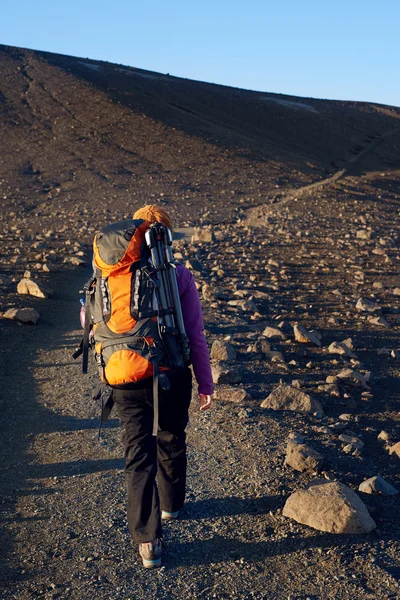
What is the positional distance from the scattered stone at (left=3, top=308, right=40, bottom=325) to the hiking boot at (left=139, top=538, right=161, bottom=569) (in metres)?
5.74

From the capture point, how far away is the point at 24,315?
913cm

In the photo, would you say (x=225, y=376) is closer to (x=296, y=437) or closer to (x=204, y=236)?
(x=296, y=437)

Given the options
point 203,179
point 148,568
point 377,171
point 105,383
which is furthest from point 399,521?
point 377,171

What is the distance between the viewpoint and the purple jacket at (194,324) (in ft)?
12.5

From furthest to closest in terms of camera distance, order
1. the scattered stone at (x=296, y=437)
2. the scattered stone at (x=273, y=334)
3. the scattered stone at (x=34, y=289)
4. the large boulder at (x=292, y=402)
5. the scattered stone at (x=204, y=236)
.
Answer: the scattered stone at (x=204, y=236), the scattered stone at (x=34, y=289), the scattered stone at (x=273, y=334), the large boulder at (x=292, y=402), the scattered stone at (x=296, y=437)

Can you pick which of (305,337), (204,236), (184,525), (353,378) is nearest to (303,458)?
(184,525)

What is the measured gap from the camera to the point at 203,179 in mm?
29312

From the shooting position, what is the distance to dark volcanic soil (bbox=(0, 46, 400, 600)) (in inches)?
149

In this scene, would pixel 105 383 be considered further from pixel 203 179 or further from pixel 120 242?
pixel 203 179

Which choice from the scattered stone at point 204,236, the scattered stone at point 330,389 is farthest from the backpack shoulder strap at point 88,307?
the scattered stone at point 204,236

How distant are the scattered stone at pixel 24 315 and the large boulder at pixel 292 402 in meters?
4.05

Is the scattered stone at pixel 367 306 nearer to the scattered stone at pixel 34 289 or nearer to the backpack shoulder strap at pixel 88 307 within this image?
the scattered stone at pixel 34 289

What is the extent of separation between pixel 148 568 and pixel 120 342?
47.2 inches

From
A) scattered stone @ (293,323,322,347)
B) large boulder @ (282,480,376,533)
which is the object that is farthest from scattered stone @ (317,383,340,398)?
large boulder @ (282,480,376,533)
